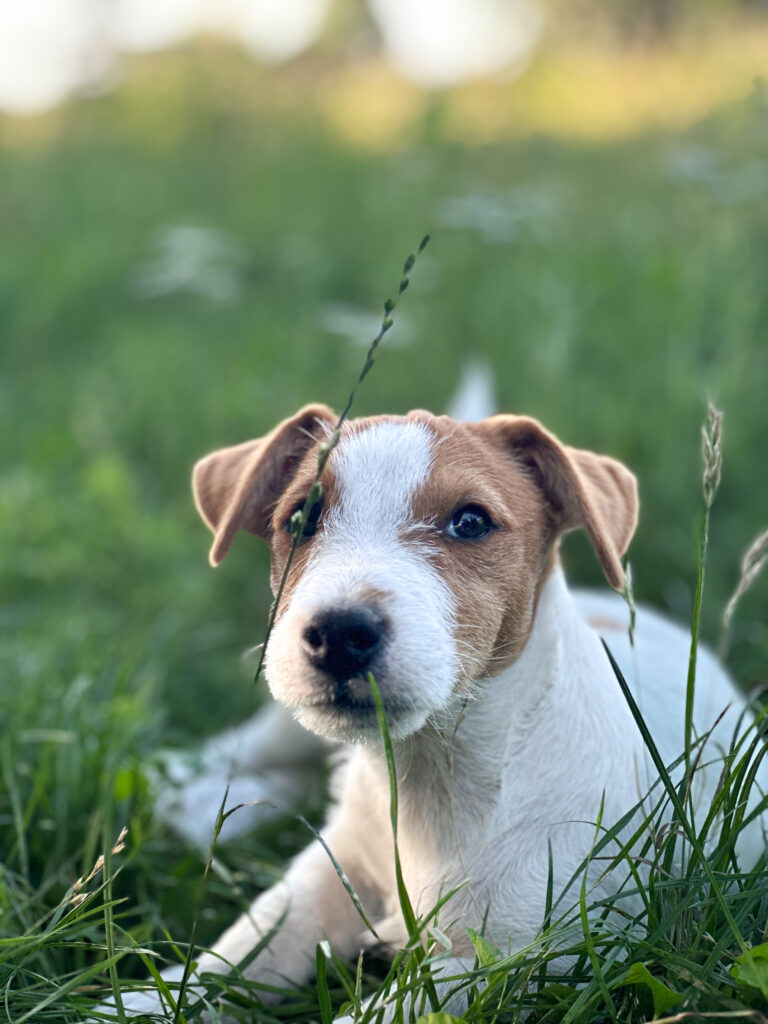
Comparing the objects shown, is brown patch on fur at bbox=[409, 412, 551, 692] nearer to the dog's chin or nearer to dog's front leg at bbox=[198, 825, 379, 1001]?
the dog's chin

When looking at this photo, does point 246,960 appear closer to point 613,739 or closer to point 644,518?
point 613,739

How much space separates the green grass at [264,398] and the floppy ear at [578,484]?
2.52 ft

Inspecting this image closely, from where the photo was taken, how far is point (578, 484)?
95.6 inches

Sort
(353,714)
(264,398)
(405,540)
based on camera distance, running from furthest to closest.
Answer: (264,398), (405,540), (353,714)

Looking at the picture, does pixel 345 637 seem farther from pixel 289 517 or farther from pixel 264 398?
pixel 264 398

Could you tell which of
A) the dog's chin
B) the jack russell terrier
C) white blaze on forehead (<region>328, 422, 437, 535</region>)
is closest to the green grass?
the jack russell terrier

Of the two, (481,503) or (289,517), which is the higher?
(481,503)

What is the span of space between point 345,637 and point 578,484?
2.44ft

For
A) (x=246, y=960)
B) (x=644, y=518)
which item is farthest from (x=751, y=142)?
(x=246, y=960)

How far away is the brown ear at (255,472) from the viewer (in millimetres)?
2574

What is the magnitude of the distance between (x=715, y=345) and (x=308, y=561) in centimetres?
399

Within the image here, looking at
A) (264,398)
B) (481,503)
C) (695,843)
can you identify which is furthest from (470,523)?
(264,398)

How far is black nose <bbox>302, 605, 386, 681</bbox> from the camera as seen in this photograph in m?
2.00

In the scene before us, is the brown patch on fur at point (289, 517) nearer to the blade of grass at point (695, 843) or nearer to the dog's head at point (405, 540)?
the dog's head at point (405, 540)
